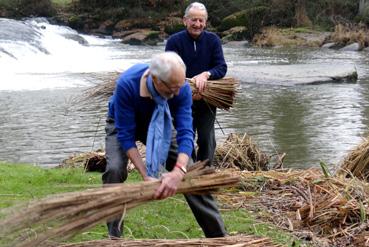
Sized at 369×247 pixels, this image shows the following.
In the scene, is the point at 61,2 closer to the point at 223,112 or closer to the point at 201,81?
the point at 223,112

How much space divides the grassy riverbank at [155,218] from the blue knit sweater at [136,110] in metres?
0.49

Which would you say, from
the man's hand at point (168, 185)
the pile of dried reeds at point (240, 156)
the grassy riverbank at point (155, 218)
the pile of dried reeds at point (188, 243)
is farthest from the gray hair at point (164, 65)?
the pile of dried reeds at point (240, 156)

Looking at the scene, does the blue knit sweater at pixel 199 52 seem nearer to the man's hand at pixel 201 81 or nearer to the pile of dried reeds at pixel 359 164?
the man's hand at pixel 201 81

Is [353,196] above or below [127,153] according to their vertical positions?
below

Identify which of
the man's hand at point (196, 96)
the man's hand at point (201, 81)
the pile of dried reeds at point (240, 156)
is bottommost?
the pile of dried reeds at point (240, 156)

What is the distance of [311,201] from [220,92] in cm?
126

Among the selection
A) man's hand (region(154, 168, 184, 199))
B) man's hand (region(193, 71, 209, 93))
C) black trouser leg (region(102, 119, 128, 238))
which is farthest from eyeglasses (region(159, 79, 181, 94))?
man's hand (region(193, 71, 209, 93))

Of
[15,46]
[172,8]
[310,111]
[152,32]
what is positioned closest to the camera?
[310,111]

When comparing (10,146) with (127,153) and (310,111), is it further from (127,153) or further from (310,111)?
(127,153)

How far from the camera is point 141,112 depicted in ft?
14.3

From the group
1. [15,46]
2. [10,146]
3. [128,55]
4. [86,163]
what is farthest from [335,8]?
[86,163]

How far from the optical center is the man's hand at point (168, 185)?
3881 mm

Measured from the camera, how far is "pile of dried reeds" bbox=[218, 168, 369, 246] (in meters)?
5.38

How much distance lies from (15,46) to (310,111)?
574 inches
